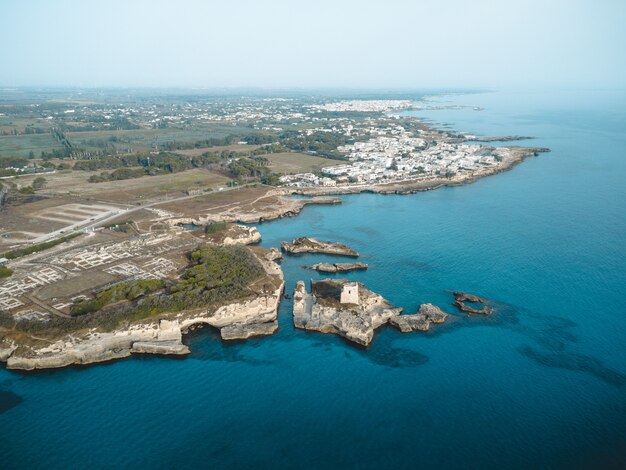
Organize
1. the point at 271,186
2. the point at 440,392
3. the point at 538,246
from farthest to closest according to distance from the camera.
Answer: the point at 271,186 < the point at 538,246 < the point at 440,392

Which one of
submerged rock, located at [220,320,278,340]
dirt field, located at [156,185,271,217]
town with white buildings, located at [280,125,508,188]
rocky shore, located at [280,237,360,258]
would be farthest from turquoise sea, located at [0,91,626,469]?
town with white buildings, located at [280,125,508,188]

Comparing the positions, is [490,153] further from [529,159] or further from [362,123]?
[362,123]

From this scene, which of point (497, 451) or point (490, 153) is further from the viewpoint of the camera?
point (490, 153)

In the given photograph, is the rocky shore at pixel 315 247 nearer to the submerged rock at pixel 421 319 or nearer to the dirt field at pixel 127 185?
the submerged rock at pixel 421 319

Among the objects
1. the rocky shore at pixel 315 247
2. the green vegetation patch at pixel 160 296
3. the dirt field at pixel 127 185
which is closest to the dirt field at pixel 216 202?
the dirt field at pixel 127 185

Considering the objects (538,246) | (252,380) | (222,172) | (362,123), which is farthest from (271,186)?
(362,123)

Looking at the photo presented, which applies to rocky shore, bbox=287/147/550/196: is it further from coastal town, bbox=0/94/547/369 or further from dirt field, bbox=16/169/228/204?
dirt field, bbox=16/169/228/204

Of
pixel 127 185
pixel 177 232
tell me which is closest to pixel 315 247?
pixel 177 232

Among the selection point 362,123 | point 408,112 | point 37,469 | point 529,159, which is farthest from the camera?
point 408,112
